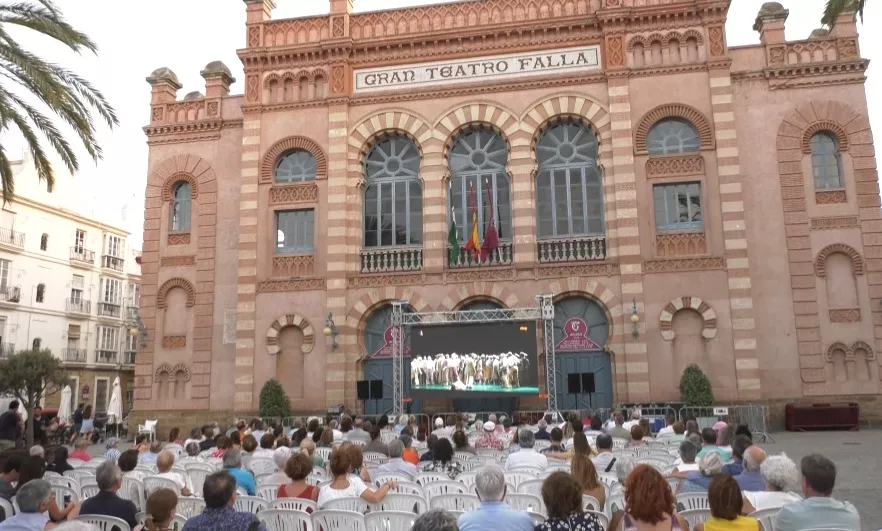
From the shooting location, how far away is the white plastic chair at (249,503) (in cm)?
727

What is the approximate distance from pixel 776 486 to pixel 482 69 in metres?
20.6

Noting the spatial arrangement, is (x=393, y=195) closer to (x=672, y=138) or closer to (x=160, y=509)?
(x=672, y=138)

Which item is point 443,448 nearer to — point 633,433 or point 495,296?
point 633,433

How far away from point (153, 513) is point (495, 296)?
18.9m

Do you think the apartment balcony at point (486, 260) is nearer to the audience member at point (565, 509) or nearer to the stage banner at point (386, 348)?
the stage banner at point (386, 348)

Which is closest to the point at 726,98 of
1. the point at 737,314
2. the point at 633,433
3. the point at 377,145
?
the point at 737,314

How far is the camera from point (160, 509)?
527cm

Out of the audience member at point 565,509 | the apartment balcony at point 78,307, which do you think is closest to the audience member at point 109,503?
the audience member at point 565,509

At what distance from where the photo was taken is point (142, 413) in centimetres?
2603

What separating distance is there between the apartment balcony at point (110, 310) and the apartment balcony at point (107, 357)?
82.3 inches

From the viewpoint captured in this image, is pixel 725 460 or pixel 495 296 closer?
pixel 725 460

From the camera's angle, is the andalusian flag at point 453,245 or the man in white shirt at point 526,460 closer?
the man in white shirt at point 526,460

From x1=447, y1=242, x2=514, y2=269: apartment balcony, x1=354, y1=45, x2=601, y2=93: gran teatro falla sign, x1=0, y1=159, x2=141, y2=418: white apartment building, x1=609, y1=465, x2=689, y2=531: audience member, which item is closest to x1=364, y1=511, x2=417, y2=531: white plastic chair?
x1=609, y1=465, x2=689, y2=531: audience member

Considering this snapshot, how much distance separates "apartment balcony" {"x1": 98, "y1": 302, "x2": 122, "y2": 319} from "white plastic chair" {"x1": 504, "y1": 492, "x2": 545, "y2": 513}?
42.0m
